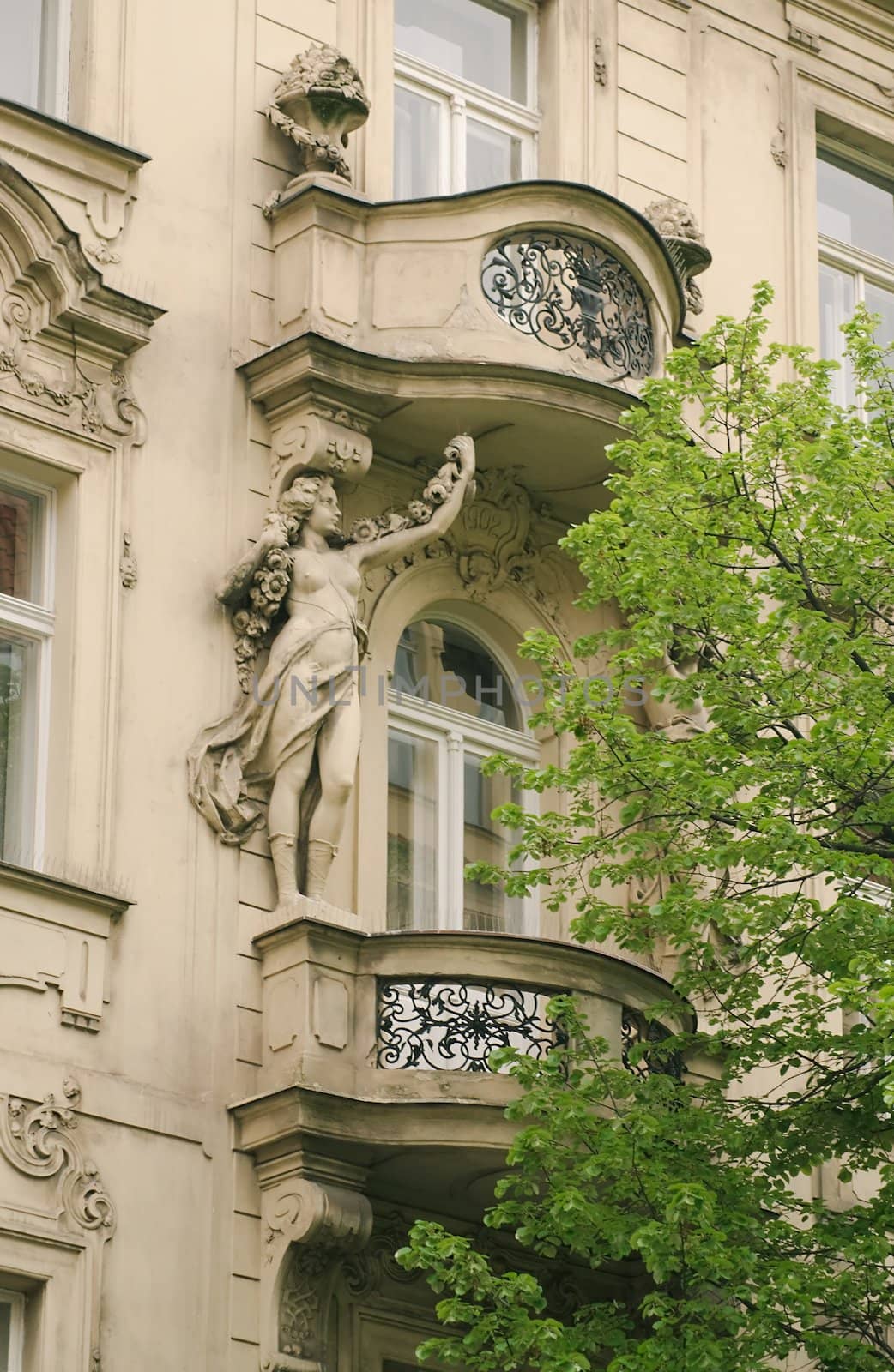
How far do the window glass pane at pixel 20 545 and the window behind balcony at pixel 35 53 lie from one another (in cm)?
238

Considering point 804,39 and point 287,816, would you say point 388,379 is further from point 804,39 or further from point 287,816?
point 804,39

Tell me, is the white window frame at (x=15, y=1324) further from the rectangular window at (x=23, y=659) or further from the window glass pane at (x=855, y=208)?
the window glass pane at (x=855, y=208)

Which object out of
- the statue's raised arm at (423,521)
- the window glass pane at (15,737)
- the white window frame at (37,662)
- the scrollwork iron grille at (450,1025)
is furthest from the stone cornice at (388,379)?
the scrollwork iron grille at (450,1025)

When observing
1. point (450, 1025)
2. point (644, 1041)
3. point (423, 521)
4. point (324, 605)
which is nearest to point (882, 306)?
point (423, 521)

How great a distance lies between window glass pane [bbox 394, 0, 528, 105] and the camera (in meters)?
19.9

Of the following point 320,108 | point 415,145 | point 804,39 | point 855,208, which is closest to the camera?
point 320,108

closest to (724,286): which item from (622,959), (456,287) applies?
(456,287)

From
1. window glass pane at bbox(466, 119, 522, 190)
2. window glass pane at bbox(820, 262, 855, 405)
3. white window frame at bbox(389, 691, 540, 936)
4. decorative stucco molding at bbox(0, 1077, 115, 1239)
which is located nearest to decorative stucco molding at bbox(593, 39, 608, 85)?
window glass pane at bbox(466, 119, 522, 190)

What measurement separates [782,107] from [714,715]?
7.32 m

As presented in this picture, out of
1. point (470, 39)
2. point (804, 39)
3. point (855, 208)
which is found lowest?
point (470, 39)

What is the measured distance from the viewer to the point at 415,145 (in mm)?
19625

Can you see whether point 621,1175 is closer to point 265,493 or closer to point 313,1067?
point 313,1067

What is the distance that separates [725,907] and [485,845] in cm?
282

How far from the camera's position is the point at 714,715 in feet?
52.9
